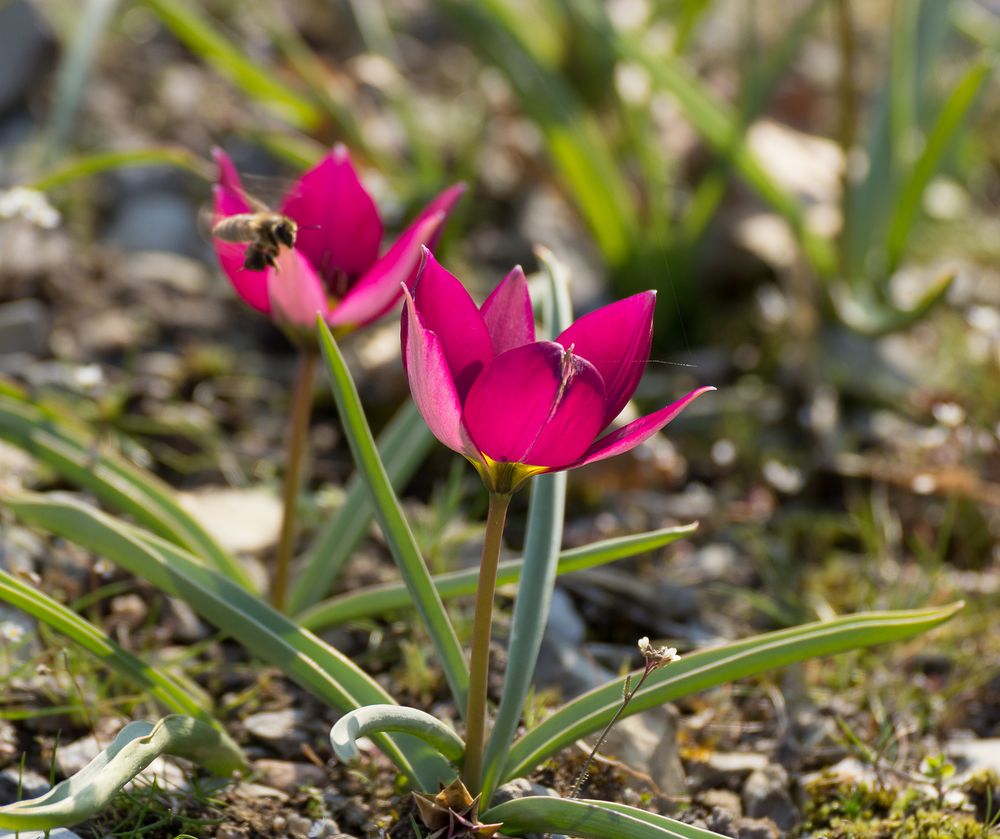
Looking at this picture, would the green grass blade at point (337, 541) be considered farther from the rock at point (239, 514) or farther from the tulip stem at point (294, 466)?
the rock at point (239, 514)

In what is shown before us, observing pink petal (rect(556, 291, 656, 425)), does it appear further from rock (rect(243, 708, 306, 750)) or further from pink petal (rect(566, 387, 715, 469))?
rock (rect(243, 708, 306, 750))

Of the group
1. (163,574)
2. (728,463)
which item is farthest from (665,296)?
(163,574)

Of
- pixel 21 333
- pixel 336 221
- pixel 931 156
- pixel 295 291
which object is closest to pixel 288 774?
pixel 295 291

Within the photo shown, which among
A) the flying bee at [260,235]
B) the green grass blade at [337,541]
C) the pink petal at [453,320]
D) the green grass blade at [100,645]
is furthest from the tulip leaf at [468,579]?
the flying bee at [260,235]

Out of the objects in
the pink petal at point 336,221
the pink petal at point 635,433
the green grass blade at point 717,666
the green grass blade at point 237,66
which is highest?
the green grass blade at point 237,66

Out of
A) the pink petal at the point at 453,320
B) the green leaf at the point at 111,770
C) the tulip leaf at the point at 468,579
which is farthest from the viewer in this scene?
the tulip leaf at the point at 468,579

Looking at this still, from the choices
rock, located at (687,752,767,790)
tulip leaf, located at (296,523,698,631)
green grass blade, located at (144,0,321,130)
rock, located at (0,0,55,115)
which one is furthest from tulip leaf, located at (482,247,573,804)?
rock, located at (0,0,55,115)
